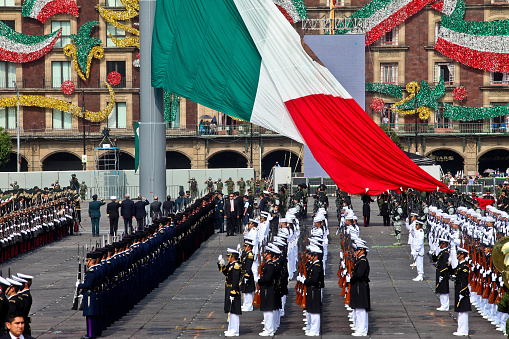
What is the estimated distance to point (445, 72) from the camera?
227ft

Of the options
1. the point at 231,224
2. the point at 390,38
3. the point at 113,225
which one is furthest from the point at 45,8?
the point at 231,224

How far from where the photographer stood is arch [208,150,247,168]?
7094cm

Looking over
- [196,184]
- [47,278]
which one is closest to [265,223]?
[47,278]

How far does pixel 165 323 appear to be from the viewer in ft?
58.8

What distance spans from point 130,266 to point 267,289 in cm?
421

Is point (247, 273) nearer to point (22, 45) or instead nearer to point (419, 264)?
point (419, 264)

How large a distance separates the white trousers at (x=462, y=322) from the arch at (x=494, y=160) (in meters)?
54.5

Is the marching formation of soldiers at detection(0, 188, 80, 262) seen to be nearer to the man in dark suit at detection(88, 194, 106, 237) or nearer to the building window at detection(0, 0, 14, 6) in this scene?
the man in dark suit at detection(88, 194, 106, 237)

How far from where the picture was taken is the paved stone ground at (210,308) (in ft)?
56.4

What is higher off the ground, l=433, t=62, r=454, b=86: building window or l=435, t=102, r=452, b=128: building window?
l=433, t=62, r=454, b=86: building window

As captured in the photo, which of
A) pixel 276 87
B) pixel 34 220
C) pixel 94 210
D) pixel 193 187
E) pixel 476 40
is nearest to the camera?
pixel 276 87

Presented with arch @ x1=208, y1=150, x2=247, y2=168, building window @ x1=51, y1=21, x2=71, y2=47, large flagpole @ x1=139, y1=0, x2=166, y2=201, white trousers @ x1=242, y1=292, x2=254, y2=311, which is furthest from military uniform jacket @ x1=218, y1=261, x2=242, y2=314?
building window @ x1=51, y1=21, x2=71, y2=47

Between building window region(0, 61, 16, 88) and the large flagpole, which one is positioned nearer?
the large flagpole

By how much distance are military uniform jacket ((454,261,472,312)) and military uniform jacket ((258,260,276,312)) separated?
3.75m
